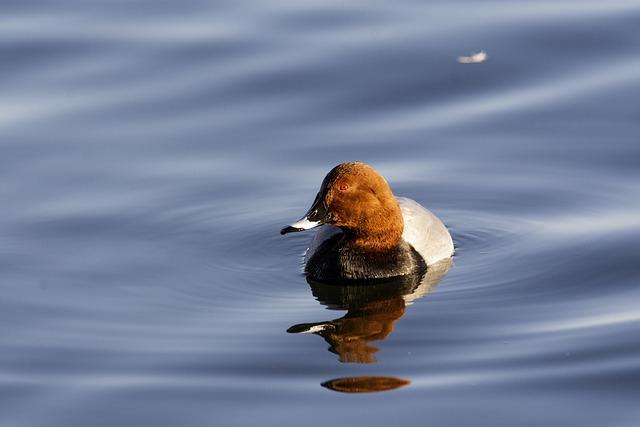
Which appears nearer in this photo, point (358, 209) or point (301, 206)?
point (358, 209)

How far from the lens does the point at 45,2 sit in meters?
16.6

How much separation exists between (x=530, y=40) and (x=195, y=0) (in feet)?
13.1

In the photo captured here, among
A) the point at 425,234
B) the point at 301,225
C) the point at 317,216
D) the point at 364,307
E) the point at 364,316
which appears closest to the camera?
the point at 364,316

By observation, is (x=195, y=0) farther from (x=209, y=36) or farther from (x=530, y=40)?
(x=530, y=40)

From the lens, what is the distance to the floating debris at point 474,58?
14.7 m

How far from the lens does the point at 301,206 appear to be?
1196 cm

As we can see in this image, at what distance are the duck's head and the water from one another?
0.55 m

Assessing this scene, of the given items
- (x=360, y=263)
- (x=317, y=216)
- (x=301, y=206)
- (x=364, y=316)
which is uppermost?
(x=301, y=206)

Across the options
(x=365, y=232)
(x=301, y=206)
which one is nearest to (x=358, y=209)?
(x=365, y=232)

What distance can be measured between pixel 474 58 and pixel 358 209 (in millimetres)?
4484

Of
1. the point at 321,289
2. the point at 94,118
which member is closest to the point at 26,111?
the point at 94,118

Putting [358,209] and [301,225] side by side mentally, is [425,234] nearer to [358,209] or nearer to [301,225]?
[358,209]

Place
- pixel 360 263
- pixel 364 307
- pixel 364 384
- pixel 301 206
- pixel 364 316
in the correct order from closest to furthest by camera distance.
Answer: pixel 364 384
pixel 364 316
pixel 364 307
pixel 360 263
pixel 301 206

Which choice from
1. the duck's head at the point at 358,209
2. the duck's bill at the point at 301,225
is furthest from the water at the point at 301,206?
the duck's head at the point at 358,209
